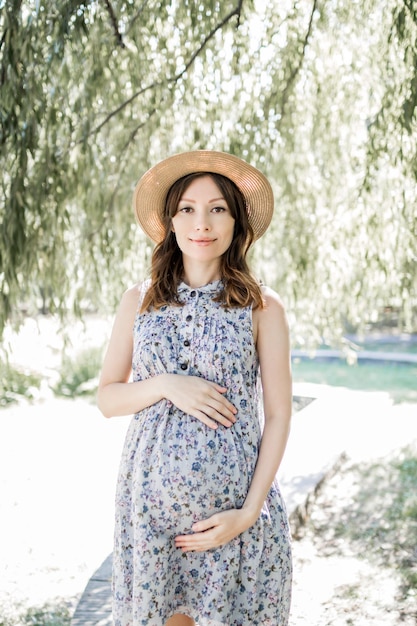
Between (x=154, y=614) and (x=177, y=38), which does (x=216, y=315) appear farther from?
(x=177, y=38)

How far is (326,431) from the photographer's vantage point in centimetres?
532

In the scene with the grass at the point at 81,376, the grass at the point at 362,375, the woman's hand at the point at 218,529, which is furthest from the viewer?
the grass at the point at 362,375

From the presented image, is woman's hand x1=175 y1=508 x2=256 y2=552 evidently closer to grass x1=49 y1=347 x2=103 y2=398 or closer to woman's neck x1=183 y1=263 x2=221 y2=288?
woman's neck x1=183 y1=263 x2=221 y2=288

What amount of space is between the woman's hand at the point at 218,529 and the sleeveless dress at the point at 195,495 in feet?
0.10

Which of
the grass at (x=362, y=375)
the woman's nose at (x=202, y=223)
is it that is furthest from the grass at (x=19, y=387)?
the woman's nose at (x=202, y=223)

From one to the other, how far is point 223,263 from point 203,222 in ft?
0.49

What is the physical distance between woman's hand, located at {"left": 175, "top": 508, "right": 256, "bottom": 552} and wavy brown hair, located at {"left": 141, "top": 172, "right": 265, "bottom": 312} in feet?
1.58

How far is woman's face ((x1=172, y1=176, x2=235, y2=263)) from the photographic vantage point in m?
1.75

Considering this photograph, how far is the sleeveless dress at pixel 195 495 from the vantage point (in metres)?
1.59

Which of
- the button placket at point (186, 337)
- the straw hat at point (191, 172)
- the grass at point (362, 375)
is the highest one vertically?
the straw hat at point (191, 172)

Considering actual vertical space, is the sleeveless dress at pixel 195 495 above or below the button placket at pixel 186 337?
below

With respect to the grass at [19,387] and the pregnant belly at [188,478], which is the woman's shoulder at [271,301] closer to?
the pregnant belly at [188,478]

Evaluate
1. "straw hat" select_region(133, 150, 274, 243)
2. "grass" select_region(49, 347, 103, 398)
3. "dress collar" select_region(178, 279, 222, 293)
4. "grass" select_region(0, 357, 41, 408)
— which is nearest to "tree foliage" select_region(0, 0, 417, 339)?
"straw hat" select_region(133, 150, 274, 243)

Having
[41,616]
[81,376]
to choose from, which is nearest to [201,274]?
[41,616]
